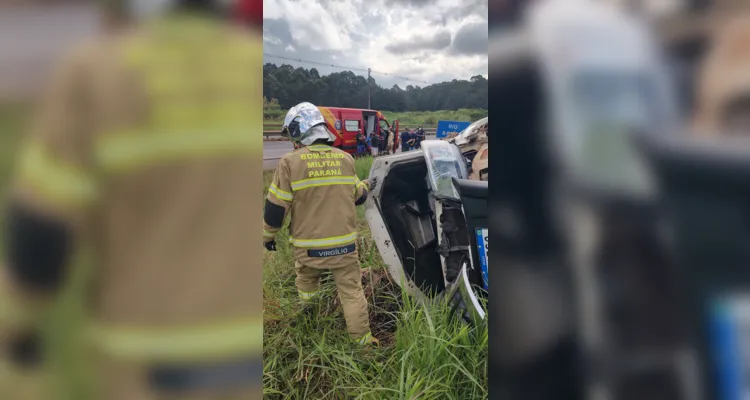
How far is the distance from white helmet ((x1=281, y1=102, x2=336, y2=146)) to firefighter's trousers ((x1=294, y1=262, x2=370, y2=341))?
0.80 m

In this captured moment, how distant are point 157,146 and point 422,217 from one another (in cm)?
251

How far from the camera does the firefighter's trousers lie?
281 centimetres

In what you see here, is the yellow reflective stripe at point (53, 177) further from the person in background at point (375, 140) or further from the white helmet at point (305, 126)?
the person in background at point (375, 140)

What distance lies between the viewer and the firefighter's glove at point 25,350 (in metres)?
0.66

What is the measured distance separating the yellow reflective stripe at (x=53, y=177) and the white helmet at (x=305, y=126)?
2268 millimetres

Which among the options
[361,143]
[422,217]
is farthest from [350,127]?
[422,217]

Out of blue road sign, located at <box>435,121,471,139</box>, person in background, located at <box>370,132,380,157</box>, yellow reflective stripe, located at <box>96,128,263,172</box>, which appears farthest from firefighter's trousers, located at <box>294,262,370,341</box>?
person in background, located at <box>370,132,380,157</box>

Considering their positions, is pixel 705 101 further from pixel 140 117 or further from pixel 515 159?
pixel 140 117

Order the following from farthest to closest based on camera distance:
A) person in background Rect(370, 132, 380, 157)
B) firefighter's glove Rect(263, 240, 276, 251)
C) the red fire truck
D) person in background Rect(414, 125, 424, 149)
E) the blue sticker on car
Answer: person in background Rect(370, 132, 380, 157) < the red fire truck < person in background Rect(414, 125, 424, 149) < firefighter's glove Rect(263, 240, 276, 251) < the blue sticker on car

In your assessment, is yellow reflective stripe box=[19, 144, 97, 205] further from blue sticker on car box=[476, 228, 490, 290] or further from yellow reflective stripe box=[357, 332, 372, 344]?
yellow reflective stripe box=[357, 332, 372, 344]

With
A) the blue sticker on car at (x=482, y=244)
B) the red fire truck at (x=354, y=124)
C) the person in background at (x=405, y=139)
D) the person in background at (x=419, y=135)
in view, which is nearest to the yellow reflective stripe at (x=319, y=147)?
the blue sticker on car at (x=482, y=244)

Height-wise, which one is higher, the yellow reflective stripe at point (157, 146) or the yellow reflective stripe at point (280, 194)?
the yellow reflective stripe at point (157, 146)

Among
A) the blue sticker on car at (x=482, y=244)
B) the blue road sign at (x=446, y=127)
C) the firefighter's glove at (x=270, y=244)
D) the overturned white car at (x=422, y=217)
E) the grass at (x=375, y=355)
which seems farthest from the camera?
the blue road sign at (x=446, y=127)

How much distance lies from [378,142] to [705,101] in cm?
1397
